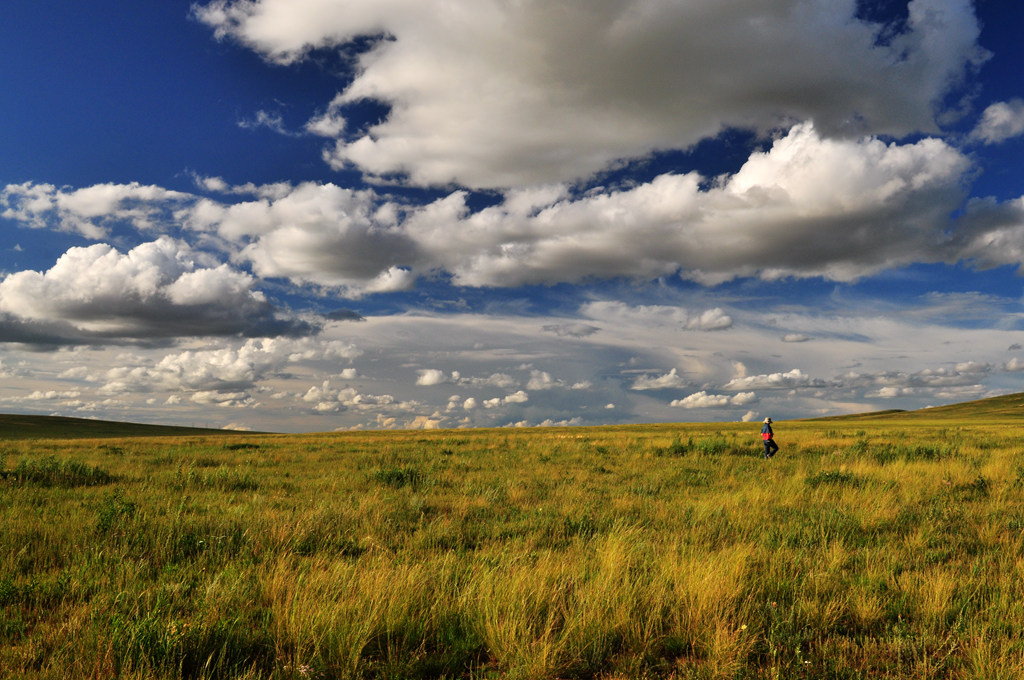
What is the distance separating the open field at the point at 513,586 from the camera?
13.8 ft

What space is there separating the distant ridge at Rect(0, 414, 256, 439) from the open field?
109 meters

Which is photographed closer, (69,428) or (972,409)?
(69,428)

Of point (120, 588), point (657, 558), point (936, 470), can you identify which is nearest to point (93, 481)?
point (120, 588)

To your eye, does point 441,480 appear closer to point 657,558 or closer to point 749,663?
point 657,558

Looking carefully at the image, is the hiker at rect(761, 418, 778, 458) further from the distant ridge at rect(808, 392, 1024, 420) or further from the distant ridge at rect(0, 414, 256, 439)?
the distant ridge at rect(808, 392, 1024, 420)

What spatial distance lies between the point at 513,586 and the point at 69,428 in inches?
5783

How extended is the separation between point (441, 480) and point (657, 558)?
29.7 ft

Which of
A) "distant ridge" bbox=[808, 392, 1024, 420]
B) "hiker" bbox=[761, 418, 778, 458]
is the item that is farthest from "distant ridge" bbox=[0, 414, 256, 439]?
"distant ridge" bbox=[808, 392, 1024, 420]

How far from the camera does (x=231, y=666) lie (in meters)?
4.09

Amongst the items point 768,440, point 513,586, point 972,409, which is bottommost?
point 972,409

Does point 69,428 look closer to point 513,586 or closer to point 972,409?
point 513,586

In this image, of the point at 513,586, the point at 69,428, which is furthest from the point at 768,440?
the point at 69,428

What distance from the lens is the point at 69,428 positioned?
117 m

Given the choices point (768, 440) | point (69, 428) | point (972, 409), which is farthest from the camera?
point (972, 409)
